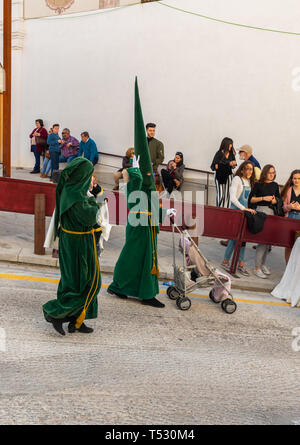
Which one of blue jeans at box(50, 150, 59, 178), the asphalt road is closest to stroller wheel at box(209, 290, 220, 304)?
the asphalt road

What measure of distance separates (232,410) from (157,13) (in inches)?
446

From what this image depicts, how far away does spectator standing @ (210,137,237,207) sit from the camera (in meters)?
10.1

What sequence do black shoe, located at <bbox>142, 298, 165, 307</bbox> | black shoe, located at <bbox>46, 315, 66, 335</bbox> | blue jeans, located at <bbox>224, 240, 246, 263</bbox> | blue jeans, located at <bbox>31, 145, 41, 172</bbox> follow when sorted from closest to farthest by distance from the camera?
black shoe, located at <bbox>46, 315, 66, 335</bbox> → black shoe, located at <bbox>142, 298, 165, 307</bbox> → blue jeans, located at <bbox>224, 240, 246, 263</bbox> → blue jeans, located at <bbox>31, 145, 41, 172</bbox>

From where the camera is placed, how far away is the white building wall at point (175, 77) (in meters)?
11.8

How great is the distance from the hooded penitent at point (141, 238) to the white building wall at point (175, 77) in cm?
615

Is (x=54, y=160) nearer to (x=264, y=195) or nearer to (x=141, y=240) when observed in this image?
(x=264, y=195)

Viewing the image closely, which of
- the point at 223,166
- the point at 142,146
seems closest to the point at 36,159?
the point at 223,166

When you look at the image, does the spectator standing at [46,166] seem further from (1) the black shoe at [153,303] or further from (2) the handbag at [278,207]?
(1) the black shoe at [153,303]

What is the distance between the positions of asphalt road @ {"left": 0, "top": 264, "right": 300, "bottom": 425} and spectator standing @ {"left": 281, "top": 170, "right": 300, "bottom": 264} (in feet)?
7.53

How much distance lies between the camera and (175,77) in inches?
519

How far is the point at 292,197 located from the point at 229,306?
2.82m

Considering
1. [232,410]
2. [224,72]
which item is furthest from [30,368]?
[224,72]

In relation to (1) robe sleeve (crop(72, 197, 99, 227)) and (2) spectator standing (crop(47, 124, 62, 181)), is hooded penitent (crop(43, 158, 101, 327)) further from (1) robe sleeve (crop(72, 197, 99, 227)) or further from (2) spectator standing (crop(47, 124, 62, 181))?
(2) spectator standing (crop(47, 124, 62, 181))
